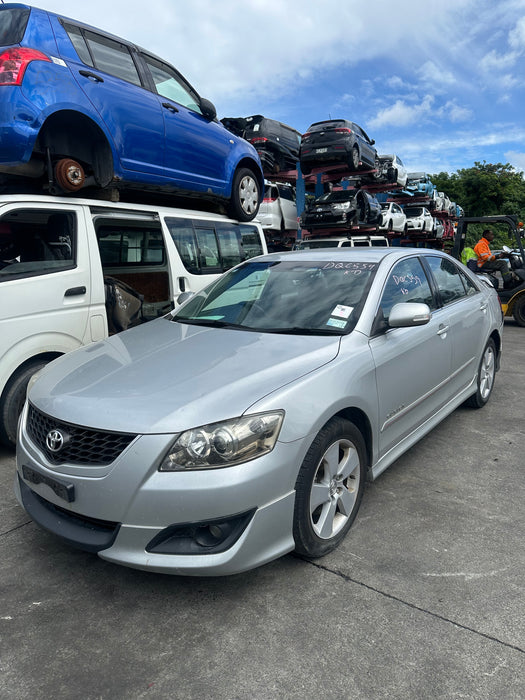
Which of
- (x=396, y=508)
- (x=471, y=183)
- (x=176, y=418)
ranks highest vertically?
(x=471, y=183)

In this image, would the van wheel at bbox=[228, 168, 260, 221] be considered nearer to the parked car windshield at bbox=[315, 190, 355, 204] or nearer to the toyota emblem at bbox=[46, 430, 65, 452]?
the toyota emblem at bbox=[46, 430, 65, 452]

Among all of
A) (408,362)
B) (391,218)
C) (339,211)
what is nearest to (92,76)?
(408,362)

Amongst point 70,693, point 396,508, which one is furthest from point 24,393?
point 396,508

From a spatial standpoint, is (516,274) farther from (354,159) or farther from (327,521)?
(327,521)

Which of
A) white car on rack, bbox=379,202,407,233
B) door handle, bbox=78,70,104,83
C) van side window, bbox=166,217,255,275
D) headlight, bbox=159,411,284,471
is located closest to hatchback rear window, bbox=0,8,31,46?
door handle, bbox=78,70,104,83

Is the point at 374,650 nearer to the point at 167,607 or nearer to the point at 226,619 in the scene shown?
the point at 226,619

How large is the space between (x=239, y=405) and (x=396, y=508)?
55.5 inches

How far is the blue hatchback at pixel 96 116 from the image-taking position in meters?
3.92

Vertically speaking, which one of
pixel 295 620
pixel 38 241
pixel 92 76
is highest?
pixel 92 76

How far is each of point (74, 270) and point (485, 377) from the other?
365 centimetres

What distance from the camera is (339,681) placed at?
180cm

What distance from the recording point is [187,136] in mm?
5508

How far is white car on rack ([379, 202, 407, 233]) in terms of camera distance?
16203 mm

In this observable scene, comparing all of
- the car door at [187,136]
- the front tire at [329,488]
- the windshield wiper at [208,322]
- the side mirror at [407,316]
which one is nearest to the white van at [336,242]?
the car door at [187,136]
